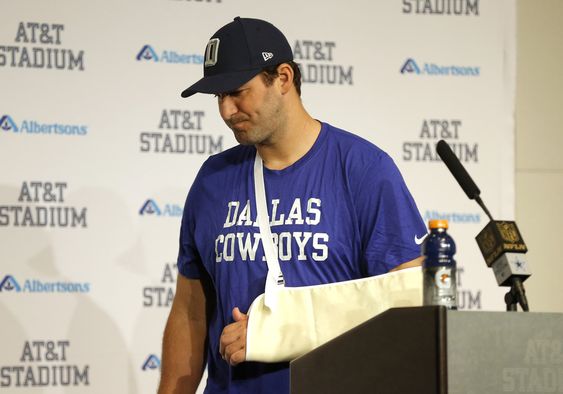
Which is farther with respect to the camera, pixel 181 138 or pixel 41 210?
pixel 181 138

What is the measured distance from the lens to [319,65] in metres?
4.70

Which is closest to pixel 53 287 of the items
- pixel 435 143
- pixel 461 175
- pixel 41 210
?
pixel 41 210

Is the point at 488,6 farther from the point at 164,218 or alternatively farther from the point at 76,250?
the point at 76,250

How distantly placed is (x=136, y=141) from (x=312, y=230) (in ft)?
6.25

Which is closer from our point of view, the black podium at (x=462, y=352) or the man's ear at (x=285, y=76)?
the black podium at (x=462, y=352)

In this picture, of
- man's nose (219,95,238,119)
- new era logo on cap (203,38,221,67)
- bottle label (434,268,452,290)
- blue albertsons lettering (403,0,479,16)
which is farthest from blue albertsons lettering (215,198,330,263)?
blue albertsons lettering (403,0,479,16)

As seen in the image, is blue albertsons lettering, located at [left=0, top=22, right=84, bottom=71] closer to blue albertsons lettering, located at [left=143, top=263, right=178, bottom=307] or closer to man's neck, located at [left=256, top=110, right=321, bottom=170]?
blue albertsons lettering, located at [left=143, top=263, right=178, bottom=307]

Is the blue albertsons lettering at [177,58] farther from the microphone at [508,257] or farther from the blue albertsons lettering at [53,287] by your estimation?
the microphone at [508,257]

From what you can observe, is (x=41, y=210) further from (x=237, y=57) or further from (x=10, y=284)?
(x=237, y=57)

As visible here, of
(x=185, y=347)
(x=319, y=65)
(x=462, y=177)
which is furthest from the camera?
(x=319, y=65)

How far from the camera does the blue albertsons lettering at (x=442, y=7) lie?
4.84 meters

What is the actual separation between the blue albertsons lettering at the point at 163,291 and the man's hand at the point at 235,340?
1.80m

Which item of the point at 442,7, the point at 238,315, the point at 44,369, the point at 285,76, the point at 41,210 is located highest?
the point at 442,7

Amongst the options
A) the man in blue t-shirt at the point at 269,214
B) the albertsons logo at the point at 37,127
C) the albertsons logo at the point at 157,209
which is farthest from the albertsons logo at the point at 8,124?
the man in blue t-shirt at the point at 269,214
